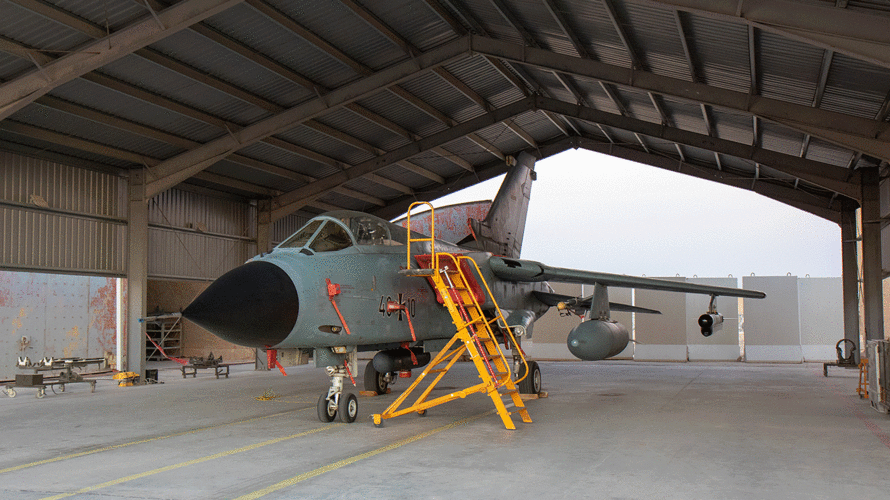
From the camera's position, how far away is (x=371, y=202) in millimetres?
27312

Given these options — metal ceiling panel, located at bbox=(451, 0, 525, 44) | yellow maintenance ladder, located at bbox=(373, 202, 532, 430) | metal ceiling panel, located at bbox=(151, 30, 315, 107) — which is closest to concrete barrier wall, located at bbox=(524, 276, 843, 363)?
metal ceiling panel, located at bbox=(451, 0, 525, 44)

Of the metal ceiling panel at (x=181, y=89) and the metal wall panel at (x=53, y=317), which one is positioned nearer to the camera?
the metal ceiling panel at (x=181, y=89)

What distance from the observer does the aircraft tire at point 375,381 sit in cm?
1348

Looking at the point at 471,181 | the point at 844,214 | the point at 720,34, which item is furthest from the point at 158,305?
the point at 844,214

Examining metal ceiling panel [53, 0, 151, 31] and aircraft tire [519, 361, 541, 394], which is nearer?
metal ceiling panel [53, 0, 151, 31]

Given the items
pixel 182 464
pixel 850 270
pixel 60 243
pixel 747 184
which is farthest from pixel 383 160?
pixel 182 464

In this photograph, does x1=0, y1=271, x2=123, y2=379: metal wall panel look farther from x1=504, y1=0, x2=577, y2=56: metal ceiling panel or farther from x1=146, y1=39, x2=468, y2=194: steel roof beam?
x1=504, y1=0, x2=577, y2=56: metal ceiling panel

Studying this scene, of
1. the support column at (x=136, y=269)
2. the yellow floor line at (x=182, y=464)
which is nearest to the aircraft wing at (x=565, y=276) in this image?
the yellow floor line at (x=182, y=464)

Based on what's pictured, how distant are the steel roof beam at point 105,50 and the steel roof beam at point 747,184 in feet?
52.6

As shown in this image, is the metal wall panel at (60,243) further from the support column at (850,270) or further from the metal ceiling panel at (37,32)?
the support column at (850,270)

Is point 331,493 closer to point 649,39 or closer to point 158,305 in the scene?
point 649,39

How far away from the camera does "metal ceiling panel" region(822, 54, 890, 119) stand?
1142 centimetres

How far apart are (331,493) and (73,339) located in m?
19.4

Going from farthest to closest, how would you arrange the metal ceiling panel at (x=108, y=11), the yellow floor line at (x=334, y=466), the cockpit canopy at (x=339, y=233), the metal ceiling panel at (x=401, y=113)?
the metal ceiling panel at (x=401, y=113) < the metal ceiling panel at (x=108, y=11) < the cockpit canopy at (x=339, y=233) < the yellow floor line at (x=334, y=466)
